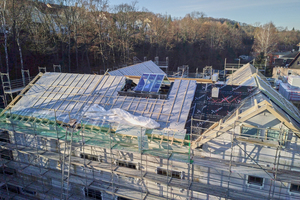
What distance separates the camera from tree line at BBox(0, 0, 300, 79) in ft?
→ 80.4

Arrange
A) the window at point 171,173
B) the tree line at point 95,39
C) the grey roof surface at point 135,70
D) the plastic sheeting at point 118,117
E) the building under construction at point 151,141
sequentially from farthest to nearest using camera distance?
1. the tree line at point 95,39
2. the grey roof surface at point 135,70
3. the plastic sheeting at point 118,117
4. the window at point 171,173
5. the building under construction at point 151,141

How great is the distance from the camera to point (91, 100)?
12.3 metres

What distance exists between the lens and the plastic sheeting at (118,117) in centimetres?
992

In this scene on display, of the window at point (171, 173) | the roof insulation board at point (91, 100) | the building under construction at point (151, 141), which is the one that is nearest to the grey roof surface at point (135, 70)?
the roof insulation board at point (91, 100)

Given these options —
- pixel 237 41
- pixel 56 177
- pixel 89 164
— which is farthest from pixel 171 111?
pixel 237 41

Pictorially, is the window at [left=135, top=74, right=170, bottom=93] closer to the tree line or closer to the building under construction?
the building under construction

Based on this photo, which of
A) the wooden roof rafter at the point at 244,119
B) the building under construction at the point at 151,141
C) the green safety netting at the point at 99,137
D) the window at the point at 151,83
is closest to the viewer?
the wooden roof rafter at the point at 244,119

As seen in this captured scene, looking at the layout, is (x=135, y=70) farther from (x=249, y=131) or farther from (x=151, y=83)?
(x=249, y=131)

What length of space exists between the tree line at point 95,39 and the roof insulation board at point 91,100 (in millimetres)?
11249

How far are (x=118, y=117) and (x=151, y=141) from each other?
7.58 ft

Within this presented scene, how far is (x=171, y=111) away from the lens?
10.8 meters

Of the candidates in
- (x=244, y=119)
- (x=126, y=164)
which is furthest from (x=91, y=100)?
(x=244, y=119)

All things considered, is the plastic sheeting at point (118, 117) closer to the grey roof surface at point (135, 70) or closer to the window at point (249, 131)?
the window at point (249, 131)

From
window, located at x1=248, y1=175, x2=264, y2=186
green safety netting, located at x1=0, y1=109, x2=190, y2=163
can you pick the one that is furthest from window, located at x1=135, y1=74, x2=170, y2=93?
window, located at x1=248, y1=175, x2=264, y2=186
